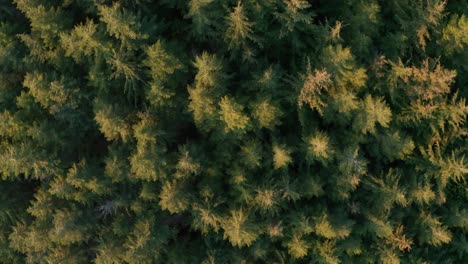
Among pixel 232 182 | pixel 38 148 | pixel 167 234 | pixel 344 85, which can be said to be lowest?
pixel 167 234

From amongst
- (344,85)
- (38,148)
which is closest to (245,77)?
(344,85)

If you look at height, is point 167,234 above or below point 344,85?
below

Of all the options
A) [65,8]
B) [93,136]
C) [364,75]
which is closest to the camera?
[364,75]

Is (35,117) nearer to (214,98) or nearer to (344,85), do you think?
(214,98)

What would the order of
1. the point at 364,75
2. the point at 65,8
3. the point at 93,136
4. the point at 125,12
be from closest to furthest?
the point at 125,12 < the point at 364,75 < the point at 65,8 < the point at 93,136

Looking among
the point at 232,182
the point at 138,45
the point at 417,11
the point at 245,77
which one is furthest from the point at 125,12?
the point at 417,11

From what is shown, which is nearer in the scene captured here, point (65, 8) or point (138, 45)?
point (138, 45)

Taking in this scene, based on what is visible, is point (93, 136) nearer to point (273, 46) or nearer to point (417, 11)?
point (273, 46)
